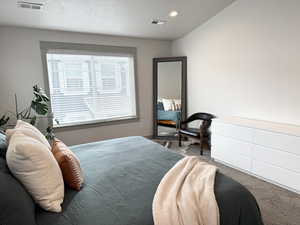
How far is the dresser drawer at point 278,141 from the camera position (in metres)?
2.35

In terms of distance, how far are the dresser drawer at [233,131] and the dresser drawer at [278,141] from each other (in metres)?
0.10

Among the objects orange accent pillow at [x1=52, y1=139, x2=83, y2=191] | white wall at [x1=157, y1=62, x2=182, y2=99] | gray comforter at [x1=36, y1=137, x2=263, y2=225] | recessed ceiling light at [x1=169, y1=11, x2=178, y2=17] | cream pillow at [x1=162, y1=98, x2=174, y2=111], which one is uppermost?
recessed ceiling light at [x1=169, y1=11, x2=178, y2=17]

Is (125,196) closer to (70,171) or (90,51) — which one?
(70,171)

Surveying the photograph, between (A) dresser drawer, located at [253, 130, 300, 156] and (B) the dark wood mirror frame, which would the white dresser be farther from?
(B) the dark wood mirror frame

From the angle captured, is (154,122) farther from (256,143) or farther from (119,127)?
(256,143)

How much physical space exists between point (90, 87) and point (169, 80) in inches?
69.3

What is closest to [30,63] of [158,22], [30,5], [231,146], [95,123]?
[30,5]

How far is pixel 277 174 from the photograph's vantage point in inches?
101

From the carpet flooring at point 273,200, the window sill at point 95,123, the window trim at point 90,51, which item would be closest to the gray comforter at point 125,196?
the carpet flooring at point 273,200

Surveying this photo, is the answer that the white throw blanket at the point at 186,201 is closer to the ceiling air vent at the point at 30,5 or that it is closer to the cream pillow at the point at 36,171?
the cream pillow at the point at 36,171

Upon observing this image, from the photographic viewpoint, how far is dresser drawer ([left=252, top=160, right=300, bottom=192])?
94.3 inches

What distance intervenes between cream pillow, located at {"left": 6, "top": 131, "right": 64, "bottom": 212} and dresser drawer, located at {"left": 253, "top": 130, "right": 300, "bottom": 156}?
2.49 m

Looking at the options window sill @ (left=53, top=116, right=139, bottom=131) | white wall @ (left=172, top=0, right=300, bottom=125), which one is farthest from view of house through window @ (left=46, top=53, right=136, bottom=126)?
white wall @ (left=172, top=0, right=300, bottom=125)

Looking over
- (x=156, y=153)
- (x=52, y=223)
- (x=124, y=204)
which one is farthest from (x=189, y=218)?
(x=156, y=153)
